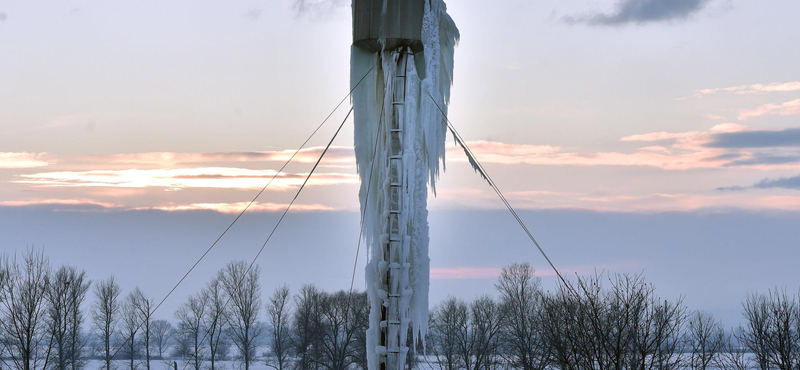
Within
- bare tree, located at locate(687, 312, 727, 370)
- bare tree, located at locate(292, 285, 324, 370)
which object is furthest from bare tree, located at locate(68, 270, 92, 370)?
bare tree, located at locate(687, 312, 727, 370)

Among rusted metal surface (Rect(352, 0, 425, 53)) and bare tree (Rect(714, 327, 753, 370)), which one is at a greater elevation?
rusted metal surface (Rect(352, 0, 425, 53))

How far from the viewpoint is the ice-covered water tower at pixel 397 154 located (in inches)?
392

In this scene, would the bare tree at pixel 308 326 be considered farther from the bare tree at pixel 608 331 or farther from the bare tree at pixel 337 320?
the bare tree at pixel 608 331

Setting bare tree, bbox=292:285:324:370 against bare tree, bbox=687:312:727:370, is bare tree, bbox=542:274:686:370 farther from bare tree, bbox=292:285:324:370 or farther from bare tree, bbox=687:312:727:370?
bare tree, bbox=292:285:324:370

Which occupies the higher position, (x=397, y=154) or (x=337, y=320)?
(x=397, y=154)

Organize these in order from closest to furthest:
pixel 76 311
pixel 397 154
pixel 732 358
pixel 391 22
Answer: pixel 391 22 → pixel 397 154 → pixel 732 358 → pixel 76 311

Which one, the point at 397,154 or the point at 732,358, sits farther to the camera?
the point at 732,358

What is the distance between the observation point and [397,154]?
10.1m

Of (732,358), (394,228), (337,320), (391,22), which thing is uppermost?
(391,22)

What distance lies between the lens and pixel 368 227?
10.5 meters

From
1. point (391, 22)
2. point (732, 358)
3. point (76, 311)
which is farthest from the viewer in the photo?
point (76, 311)

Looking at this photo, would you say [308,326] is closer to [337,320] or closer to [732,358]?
[337,320]

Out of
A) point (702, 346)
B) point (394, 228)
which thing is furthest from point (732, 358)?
point (394, 228)

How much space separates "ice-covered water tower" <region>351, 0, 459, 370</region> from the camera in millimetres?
9953
